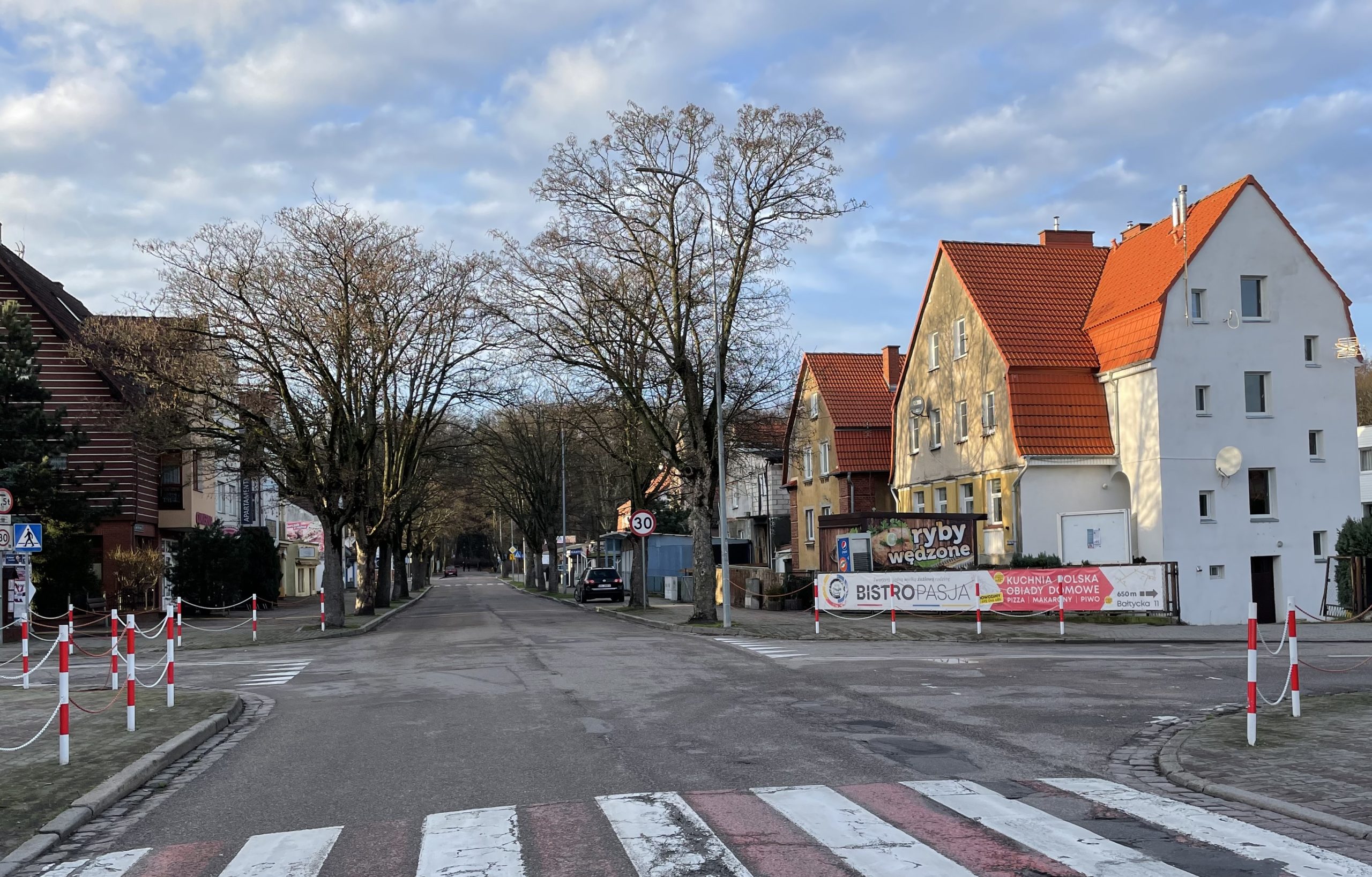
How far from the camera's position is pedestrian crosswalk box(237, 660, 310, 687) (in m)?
18.4

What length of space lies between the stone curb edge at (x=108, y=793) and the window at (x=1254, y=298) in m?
30.5

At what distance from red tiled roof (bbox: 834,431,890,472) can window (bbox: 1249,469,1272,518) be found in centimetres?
1558

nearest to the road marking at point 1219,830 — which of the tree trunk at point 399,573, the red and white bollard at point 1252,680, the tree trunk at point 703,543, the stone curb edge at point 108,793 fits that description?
the red and white bollard at point 1252,680

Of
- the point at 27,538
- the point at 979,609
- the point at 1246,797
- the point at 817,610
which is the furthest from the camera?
the point at 817,610

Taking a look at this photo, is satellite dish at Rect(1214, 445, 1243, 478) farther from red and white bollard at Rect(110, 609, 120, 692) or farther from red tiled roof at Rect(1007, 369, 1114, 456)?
red and white bollard at Rect(110, 609, 120, 692)

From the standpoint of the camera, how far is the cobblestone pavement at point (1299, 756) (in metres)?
8.30

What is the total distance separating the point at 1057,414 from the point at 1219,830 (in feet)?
95.2

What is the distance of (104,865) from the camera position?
7008mm

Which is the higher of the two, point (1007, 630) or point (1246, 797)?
point (1246, 797)

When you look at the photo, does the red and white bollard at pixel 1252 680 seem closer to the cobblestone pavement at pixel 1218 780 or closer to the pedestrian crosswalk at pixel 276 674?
the cobblestone pavement at pixel 1218 780

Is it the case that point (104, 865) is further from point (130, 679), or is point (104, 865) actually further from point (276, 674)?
point (276, 674)

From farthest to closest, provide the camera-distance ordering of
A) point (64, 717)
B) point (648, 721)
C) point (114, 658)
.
A: 1. point (114, 658)
2. point (648, 721)
3. point (64, 717)

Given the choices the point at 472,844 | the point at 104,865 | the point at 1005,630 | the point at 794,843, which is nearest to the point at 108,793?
the point at 104,865

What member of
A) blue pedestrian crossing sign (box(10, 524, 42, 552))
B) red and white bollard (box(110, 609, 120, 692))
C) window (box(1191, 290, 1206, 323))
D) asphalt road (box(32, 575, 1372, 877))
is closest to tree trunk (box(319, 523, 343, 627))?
asphalt road (box(32, 575, 1372, 877))
